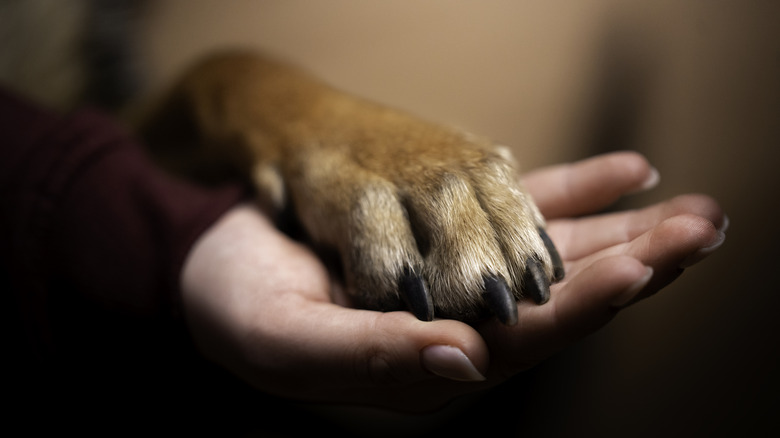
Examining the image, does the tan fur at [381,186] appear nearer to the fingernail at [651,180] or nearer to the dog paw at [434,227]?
the dog paw at [434,227]

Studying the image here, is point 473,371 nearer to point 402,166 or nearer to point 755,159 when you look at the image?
point 402,166

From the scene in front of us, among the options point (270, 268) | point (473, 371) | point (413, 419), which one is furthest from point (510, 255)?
point (413, 419)

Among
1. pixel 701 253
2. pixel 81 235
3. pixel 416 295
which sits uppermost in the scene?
pixel 701 253

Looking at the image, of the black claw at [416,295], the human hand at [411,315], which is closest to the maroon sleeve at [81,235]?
the human hand at [411,315]

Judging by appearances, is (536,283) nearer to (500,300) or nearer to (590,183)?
(500,300)

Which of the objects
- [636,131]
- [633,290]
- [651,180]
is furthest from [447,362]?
[636,131]

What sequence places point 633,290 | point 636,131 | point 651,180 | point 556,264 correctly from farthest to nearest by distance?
point 636,131
point 651,180
point 556,264
point 633,290

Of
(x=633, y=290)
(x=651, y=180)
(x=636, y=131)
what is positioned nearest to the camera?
(x=633, y=290)

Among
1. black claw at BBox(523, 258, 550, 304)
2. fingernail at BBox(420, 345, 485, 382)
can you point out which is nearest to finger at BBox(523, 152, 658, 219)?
black claw at BBox(523, 258, 550, 304)
